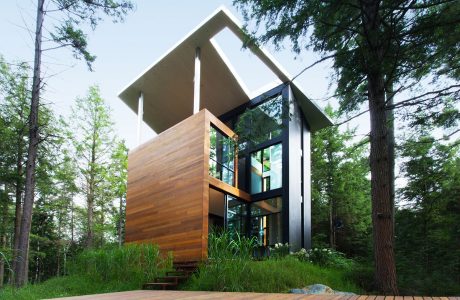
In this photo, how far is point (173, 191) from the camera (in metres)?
10.5

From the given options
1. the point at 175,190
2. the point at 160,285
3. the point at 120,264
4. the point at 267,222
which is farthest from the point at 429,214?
the point at 120,264

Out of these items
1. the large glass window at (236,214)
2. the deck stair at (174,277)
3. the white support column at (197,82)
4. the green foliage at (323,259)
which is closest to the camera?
the deck stair at (174,277)

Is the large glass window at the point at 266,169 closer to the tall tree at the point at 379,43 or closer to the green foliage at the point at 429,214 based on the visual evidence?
the green foliage at the point at 429,214

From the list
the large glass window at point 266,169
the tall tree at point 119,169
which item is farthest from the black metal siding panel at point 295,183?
the tall tree at point 119,169

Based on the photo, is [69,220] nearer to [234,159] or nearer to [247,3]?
[234,159]

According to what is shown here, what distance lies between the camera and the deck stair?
751cm

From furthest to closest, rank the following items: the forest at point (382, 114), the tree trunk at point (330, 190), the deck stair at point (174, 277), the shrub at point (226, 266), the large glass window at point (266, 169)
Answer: the tree trunk at point (330, 190)
the large glass window at point (266, 169)
the deck stair at point (174, 277)
the shrub at point (226, 266)
the forest at point (382, 114)

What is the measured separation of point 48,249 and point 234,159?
1923cm

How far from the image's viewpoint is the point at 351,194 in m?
18.8

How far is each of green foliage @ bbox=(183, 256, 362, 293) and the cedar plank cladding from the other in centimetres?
236

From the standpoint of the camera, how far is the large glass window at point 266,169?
41.0 ft

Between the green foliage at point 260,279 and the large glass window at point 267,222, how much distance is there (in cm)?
476

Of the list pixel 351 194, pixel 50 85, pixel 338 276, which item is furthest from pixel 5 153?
pixel 351 194

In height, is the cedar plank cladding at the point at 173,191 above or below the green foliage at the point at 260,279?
above
